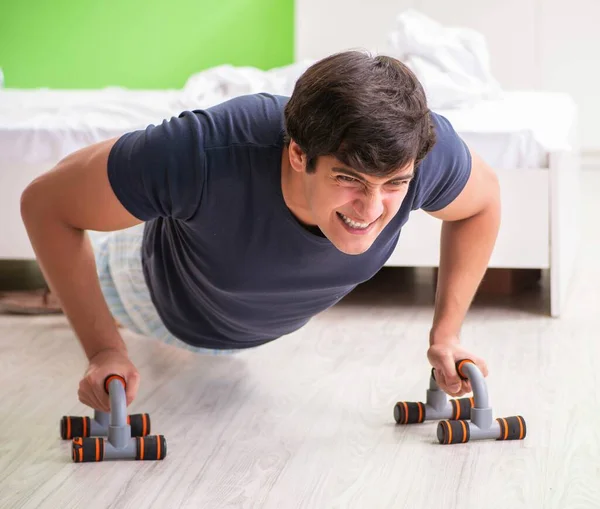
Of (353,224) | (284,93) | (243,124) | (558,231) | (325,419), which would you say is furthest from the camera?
(284,93)

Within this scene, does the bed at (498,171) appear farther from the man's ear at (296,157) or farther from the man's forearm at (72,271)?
the man's ear at (296,157)

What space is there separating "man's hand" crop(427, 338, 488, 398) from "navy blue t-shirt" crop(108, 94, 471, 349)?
0.19 metres

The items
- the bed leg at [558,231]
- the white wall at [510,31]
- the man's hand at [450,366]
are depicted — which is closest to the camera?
the man's hand at [450,366]

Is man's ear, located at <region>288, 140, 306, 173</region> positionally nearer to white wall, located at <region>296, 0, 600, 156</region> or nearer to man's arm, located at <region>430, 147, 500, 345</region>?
man's arm, located at <region>430, 147, 500, 345</region>

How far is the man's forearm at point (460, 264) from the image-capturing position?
1.77 m

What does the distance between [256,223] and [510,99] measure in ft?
7.43

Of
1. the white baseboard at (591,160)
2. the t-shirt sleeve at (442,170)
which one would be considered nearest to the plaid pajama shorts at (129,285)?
the t-shirt sleeve at (442,170)

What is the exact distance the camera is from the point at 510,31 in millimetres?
5281

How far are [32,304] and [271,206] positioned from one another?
1424mm

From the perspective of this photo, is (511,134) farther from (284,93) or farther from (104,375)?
(104,375)

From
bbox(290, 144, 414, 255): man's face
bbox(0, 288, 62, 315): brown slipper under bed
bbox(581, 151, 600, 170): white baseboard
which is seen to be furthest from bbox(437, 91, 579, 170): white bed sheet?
bbox(581, 151, 600, 170): white baseboard

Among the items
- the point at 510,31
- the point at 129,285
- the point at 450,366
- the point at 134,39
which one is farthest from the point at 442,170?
the point at 134,39

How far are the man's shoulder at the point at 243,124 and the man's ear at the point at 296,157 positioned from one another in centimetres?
9

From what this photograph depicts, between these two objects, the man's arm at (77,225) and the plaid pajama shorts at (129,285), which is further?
the plaid pajama shorts at (129,285)
